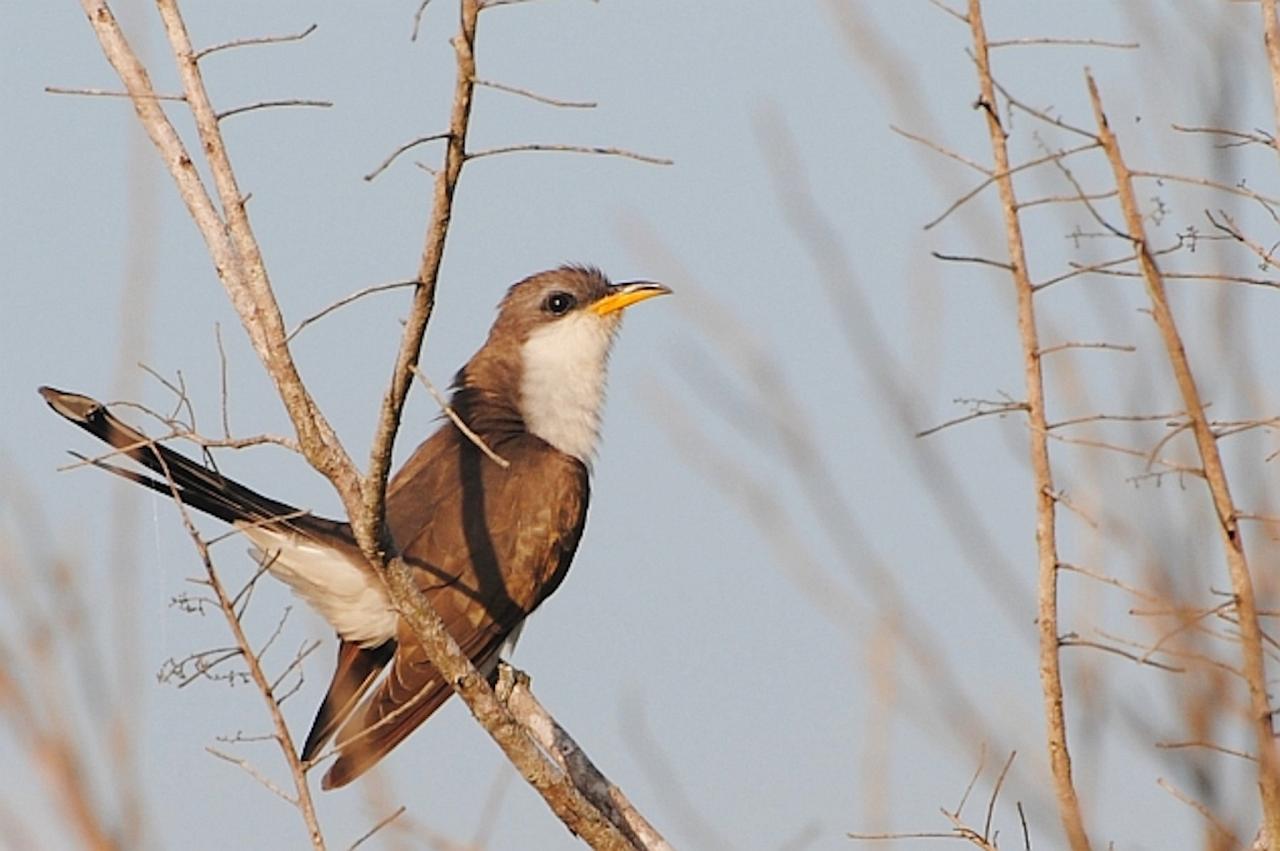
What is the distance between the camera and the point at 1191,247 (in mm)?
2928

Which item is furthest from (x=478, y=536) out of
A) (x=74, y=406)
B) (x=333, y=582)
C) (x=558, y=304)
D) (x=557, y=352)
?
(x=74, y=406)

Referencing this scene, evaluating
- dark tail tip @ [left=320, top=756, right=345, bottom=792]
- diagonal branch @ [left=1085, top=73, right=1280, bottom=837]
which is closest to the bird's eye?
dark tail tip @ [left=320, top=756, right=345, bottom=792]

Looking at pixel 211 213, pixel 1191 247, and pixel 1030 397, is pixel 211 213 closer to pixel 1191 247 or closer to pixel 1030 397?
pixel 1030 397

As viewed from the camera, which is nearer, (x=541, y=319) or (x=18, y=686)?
(x=18, y=686)

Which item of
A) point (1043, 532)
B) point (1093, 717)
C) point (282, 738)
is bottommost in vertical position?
point (1093, 717)

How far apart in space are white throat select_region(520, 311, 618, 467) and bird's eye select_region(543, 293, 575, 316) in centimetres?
5

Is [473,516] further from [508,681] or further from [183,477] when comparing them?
[183,477]

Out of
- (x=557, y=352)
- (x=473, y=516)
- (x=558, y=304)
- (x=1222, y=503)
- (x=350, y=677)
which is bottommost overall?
(x=1222, y=503)

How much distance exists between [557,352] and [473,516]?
3.62ft

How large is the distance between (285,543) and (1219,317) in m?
3.03

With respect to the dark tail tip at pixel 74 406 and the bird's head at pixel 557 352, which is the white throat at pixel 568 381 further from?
the dark tail tip at pixel 74 406

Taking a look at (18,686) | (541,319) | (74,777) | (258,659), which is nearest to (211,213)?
(258,659)

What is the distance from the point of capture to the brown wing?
5.30 m

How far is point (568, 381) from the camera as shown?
252 inches
